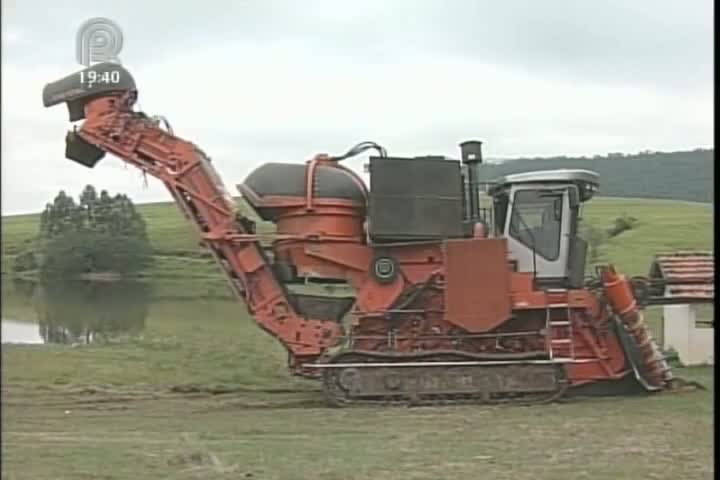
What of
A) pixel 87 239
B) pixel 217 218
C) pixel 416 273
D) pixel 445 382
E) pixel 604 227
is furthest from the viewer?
pixel 604 227

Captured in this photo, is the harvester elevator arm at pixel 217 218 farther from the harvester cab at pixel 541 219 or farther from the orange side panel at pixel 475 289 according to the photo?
the harvester cab at pixel 541 219

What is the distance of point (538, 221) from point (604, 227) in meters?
2.49

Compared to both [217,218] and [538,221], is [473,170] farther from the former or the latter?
[217,218]

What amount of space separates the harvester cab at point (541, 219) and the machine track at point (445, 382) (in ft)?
3.45

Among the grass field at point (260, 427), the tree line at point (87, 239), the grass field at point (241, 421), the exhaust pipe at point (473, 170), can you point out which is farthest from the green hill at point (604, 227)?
the exhaust pipe at point (473, 170)

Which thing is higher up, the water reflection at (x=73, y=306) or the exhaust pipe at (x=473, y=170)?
the exhaust pipe at (x=473, y=170)

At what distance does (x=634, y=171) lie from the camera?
21031mm

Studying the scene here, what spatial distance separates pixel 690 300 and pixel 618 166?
5.91 m

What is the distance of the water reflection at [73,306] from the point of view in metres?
2.61

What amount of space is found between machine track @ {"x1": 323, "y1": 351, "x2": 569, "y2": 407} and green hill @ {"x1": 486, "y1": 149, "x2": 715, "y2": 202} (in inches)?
77.4

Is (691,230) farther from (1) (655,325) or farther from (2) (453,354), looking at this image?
(2) (453,354)

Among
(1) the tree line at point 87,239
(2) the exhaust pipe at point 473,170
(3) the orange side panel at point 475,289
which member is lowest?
(3) the orange side panel at point 475,289

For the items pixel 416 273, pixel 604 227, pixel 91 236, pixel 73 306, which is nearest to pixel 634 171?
pixel 604 227

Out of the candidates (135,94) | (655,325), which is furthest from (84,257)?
(655,325)
